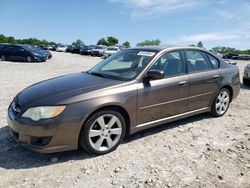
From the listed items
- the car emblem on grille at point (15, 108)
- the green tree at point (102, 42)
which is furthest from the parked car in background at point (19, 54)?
the green tree at point (102, 42)

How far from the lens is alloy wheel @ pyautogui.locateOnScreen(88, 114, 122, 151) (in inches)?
144

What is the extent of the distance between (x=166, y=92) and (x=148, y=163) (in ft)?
4.30

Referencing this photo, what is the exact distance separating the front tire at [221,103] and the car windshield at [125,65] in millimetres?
1915

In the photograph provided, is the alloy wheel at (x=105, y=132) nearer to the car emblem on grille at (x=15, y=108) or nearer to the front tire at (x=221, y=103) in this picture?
the car emblem on grille at (x=15, y=108)

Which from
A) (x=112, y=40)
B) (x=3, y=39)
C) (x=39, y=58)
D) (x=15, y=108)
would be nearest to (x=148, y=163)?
(x=15, y=108)

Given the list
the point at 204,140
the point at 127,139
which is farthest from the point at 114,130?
the point at 204,140

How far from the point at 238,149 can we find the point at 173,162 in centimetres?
119

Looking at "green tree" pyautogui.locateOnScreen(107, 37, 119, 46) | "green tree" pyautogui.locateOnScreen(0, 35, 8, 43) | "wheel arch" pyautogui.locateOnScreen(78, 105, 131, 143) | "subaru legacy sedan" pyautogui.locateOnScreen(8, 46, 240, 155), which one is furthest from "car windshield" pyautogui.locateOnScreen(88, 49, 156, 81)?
"green tree" pyautogui.locateOnScreen(0, 35, 8, 43)

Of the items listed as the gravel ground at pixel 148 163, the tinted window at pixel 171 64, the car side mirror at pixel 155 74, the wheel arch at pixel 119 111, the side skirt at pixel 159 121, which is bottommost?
the gravel ground at pixel 148 163

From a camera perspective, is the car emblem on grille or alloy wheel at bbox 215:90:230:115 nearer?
the car emblem on grille

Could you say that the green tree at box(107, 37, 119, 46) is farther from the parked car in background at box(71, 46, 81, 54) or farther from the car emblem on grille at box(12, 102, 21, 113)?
the car emblem on grille at box(12, 102, 21, 113)

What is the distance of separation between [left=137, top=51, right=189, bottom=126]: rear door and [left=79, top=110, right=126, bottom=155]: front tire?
40cm

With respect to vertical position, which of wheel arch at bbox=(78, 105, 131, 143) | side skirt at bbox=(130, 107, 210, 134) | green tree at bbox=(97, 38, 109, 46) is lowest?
side skirt at bbox=(130, 107, 210, 134)

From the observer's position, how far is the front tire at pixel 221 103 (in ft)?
17.9
